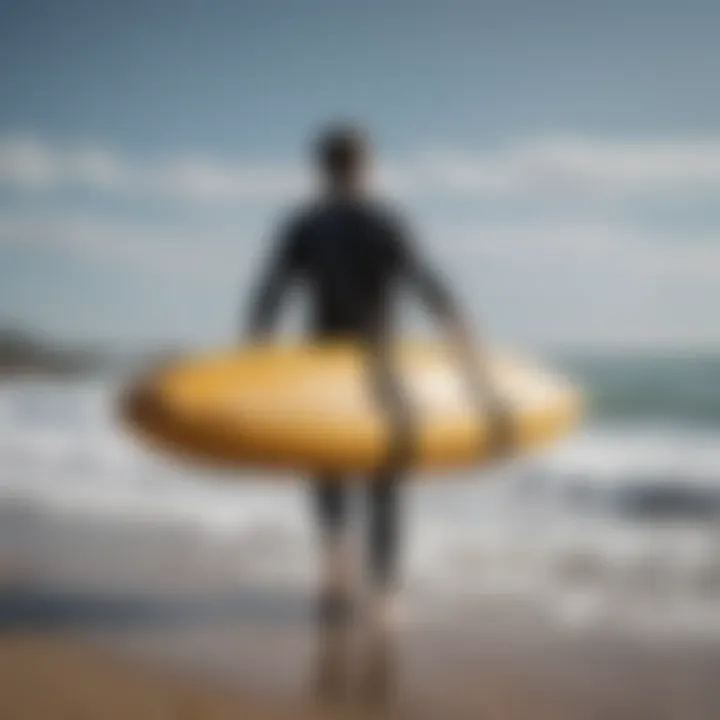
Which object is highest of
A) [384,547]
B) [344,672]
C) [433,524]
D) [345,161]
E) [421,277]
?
[345,161]

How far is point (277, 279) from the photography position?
6.13 ft

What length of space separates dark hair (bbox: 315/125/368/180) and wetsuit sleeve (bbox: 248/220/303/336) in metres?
0.13

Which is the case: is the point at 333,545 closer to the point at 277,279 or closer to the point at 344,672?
the point at 344,672

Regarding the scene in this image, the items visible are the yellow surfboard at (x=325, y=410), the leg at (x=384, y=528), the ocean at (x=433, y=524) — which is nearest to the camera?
the yellow surfboard at (x=325, y=410)

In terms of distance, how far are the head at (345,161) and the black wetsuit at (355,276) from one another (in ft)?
0.14

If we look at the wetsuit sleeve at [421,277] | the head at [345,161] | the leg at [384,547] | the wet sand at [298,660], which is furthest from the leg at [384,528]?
the head at [345,161]

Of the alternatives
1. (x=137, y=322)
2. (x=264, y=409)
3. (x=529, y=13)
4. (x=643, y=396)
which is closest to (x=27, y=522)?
(x=137, y=322)

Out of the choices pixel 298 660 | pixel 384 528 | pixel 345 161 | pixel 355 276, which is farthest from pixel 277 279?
pixel 298 660

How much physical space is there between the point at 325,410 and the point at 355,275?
30 centimetres

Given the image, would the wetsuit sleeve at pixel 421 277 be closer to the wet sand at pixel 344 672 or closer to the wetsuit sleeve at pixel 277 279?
the wetsuit sleeve at pixel 277 279

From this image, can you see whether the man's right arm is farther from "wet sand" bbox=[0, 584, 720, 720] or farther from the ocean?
"wet sand" bbox=[0, 584, 720, 720]

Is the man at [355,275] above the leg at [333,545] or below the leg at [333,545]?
above

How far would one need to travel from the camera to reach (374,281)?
1.83 m

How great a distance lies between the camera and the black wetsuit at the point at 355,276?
1.80m
